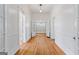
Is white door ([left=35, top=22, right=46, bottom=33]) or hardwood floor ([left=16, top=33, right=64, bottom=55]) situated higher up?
white door ([left=35, top=22, right=46, bottom=33])

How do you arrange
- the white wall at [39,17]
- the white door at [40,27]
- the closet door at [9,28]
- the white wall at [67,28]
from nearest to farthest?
the closet door at [9,28] → the white wall at [67,28] → the white wall at [39,17] → the white door at [40,27]

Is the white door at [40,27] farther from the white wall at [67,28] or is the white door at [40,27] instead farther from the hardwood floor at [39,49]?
the white wall at [67,28]

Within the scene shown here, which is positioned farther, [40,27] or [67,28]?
[40,27]

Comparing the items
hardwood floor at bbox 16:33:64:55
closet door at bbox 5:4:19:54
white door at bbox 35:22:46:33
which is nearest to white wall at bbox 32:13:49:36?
white door at bbox 35:22:46:33

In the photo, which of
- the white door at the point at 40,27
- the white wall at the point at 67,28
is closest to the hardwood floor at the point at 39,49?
the white wall at the point at 67,28

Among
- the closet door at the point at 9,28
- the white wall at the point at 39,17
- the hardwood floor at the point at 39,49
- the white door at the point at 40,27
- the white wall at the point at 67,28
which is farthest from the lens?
the white door at the point at 40,27

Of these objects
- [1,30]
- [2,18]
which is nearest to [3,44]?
[1,30]

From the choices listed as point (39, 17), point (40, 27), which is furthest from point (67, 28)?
point (40, 27)

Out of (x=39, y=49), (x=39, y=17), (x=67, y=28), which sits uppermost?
(x=39, y=17)

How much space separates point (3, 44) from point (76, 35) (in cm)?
148

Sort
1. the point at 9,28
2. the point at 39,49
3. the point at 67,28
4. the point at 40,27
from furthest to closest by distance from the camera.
Result: the point at 40,27 → the point at 39,49 → the point at 67,28 → the point at 9,28

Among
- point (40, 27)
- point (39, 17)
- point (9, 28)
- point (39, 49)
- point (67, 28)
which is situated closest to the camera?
Answer: point (9, 28)

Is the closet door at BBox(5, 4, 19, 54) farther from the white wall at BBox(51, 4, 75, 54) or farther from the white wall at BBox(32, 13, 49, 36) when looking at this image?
the white wall at BBox(32, 13, 49, 36)

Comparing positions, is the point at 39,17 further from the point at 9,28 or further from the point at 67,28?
the point at 9,28
